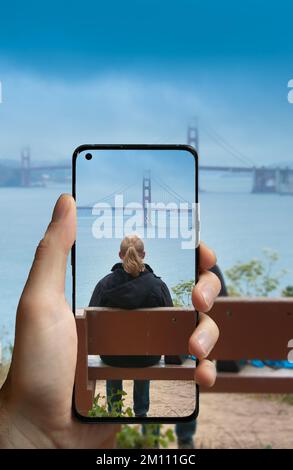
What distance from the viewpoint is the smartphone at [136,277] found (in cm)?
62

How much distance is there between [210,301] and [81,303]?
0.40 ft

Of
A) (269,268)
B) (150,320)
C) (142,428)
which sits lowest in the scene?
(142,428)

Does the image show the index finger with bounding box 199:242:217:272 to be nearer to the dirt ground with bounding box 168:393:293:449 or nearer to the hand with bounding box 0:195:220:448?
the hand with bounding box 0:195:220:448

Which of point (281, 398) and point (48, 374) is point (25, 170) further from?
point (48, 374)

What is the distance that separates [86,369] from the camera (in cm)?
66

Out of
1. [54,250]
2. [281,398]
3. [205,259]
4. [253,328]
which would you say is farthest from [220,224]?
[54,250]

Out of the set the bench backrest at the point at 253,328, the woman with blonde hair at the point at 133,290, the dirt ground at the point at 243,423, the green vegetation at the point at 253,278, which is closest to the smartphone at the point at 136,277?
the woman with blonde hair at the point at 133,290

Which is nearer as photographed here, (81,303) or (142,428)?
(81,303)

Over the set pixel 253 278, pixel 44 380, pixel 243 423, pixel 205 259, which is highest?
pixel 205 259

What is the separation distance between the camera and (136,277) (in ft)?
2.08

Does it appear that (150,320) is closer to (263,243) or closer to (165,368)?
(165,368)

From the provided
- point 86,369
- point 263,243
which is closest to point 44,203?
point 263,243

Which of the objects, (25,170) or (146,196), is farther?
(25,170)

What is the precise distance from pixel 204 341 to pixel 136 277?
0.09 metres
